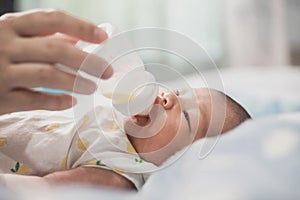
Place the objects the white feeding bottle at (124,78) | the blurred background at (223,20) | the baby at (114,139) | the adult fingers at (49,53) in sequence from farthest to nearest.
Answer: the blurred background at (223,20) < the baby at (114,139) < the white feeding bottle at (124,78) < the adult fingers at (49,53)

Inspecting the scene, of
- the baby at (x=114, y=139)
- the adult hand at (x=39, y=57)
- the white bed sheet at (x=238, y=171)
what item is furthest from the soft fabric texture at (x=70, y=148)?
the adult hand at (x=39, y=57)

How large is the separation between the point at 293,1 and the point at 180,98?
5.09 ft

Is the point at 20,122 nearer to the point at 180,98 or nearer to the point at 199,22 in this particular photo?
the point at 180,98

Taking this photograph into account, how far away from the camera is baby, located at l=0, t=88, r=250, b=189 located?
3.03 feet

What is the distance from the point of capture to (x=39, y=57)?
0.58 metres

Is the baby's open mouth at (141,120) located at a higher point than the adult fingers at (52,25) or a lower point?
lower

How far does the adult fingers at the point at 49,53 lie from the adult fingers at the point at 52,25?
0.07ft

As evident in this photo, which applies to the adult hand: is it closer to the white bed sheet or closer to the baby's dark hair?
the white bed sheet

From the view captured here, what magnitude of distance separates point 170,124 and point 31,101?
386mm

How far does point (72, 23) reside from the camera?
0.61m

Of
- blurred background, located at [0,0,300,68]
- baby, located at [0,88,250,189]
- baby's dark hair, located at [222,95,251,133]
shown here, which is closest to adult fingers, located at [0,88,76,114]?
baby, located at [0,88,250,189]

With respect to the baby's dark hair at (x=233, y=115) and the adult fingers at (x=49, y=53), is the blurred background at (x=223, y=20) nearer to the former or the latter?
the baby's dark hair at (x=233, y=115)

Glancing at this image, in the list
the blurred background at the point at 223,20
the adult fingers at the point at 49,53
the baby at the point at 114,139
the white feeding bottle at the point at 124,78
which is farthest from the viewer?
the blurred background at the point at 223,20

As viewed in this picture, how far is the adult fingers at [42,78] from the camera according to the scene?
1.91ft
